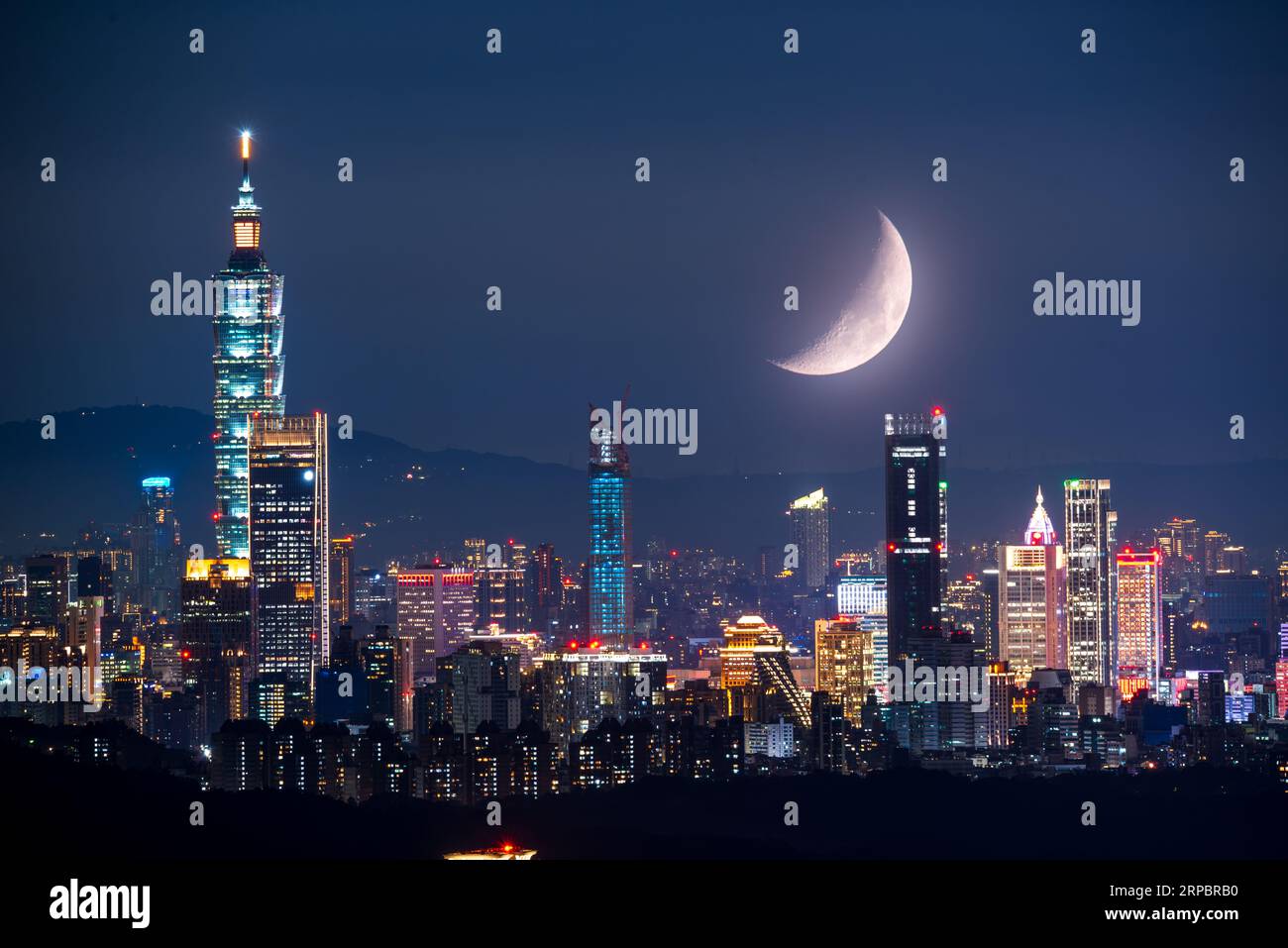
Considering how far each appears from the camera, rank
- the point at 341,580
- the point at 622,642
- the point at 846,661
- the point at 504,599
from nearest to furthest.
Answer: the point at 622,642, the point at 846,661, the point at 504,599, the point at 341,580

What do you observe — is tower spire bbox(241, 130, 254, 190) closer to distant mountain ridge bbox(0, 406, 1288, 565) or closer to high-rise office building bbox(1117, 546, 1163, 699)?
distant mountain ridge bbox(0, 406, 1288, 565)

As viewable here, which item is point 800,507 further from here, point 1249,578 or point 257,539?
point 257,539

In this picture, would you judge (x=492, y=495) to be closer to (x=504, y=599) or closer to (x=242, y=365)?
(x=504, y=599)

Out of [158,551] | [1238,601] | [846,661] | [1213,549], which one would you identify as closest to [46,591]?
[158,551]

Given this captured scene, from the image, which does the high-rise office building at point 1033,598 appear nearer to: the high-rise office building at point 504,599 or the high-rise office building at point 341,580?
the high-rise office building at point 504,599
